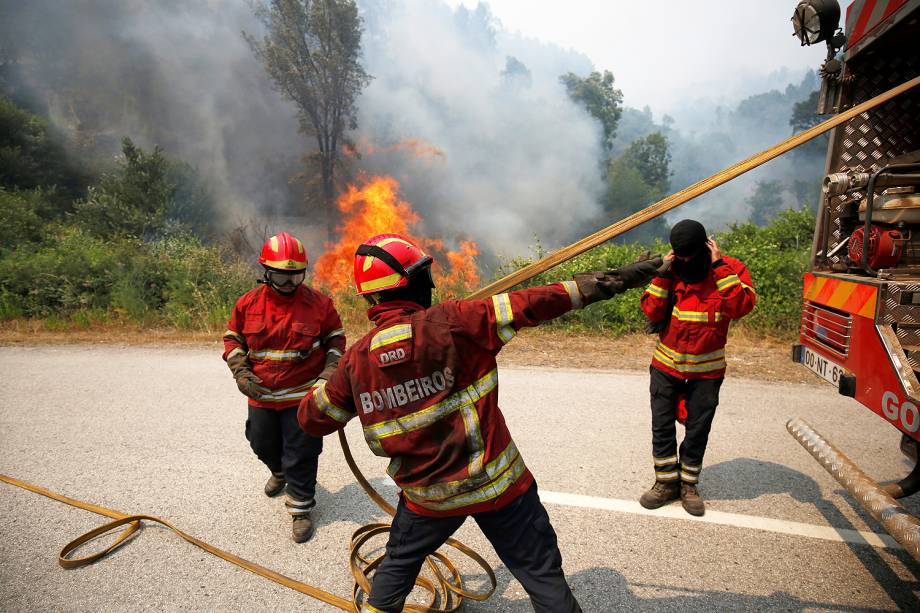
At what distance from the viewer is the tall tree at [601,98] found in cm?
4656

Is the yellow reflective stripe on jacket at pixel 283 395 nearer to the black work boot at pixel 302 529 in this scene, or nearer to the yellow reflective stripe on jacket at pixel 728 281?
the black work boot at pixel 302 529

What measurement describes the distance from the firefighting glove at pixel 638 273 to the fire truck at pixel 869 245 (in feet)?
4.24

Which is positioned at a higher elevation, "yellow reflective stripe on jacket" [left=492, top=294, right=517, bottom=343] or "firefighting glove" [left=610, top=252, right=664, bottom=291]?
"firefighting glove" [left=610, top=252, right=664, bottom=291]

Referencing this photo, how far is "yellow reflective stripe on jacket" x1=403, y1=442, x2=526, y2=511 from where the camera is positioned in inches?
77.4

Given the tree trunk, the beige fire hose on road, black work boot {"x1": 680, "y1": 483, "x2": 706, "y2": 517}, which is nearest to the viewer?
the beige fire hose on road

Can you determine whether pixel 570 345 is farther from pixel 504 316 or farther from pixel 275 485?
pixel 504 316

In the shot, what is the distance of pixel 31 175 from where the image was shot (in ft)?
84.5

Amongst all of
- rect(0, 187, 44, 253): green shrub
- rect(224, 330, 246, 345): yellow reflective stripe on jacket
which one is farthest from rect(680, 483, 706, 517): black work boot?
rect(0, 187, 44, 253): green shrub

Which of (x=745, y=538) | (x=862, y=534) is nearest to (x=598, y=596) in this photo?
(x=745, y=538)

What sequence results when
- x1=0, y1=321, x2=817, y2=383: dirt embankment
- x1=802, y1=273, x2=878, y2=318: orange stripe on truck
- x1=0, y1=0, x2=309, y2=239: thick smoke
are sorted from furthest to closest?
x1=0, y1=0, x2=309, y2=239: thick smoke, x1=0, y1=321, x2=817, y2=383: dirt embankment, x1=802, y1=273, x2=878, y2=318: orange stripe on truck

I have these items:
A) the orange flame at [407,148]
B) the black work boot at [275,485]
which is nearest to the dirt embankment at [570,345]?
the black work boot at [275,485]

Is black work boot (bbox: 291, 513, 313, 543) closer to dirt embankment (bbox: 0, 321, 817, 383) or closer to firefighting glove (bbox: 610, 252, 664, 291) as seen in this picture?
firefighting glove (bbox: 610, 252, 664, 291)

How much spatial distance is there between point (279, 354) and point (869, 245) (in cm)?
364

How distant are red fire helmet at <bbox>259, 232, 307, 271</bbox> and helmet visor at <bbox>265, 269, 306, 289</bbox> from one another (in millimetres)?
49
